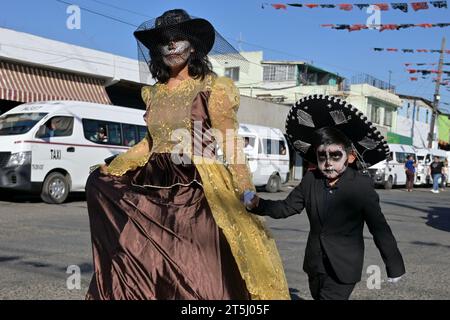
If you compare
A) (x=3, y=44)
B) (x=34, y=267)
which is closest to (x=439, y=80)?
(x=3, y=44)

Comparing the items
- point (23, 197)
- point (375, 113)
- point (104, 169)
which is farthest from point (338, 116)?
point (375, 113)

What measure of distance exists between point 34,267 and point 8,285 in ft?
2.66

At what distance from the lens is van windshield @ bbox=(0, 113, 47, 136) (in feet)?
40.2

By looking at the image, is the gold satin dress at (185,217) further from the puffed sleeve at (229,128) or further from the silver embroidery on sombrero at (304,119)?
the silver embroidery on sombrero at (304,119)

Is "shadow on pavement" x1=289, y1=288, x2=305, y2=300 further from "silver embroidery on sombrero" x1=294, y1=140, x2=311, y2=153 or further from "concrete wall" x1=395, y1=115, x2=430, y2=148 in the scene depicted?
"concrete wall" x1=395, y1=115, x2=430, y2=148

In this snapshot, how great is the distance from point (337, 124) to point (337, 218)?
57cm

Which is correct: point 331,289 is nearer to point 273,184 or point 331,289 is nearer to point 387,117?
point 273,184

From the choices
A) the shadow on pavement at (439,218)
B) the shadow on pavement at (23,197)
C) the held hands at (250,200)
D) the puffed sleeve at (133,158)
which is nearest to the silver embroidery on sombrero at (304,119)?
the held hands at (250,200)

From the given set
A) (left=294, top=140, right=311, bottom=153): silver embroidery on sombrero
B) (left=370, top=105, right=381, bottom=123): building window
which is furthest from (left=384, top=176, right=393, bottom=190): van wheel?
(left=294, top=140, right=311, bottom=153): silver embroidery on sombrero

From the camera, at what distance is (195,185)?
11.4ft

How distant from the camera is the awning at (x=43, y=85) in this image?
16297mm

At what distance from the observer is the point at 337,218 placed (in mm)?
3209
